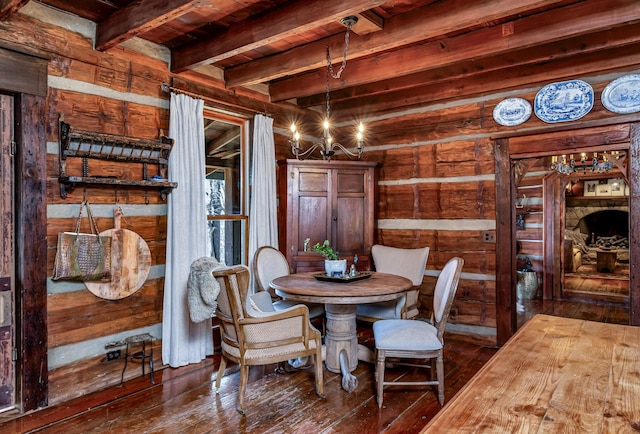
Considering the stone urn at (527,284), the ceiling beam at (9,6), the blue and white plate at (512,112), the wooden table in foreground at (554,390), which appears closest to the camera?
the wooden table in foreground at (554,390)

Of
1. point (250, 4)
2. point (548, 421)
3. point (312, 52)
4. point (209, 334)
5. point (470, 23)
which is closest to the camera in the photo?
point (548, 421)

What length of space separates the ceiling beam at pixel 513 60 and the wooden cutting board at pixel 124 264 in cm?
265

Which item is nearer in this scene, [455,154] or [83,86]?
[83,86]

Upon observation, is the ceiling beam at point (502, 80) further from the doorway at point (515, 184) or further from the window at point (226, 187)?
the window at point (226, 187)

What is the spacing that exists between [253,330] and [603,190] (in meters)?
9.53

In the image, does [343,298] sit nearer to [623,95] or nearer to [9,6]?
[9,6]

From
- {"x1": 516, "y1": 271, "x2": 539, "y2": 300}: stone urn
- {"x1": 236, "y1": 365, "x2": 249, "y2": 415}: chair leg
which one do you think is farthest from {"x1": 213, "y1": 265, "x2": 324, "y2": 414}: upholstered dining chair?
{"x1": 516, "y1": 271, "x2": 539, "y2": 300}: stone urn

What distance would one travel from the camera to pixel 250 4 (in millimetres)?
2752

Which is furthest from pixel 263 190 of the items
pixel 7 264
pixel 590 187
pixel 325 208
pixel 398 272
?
pixel 590 187

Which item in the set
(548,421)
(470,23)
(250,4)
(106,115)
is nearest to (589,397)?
(548,421)

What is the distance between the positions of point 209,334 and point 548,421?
10.7ft

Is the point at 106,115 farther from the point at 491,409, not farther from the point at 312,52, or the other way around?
the point at 491,409

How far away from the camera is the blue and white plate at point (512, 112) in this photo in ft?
12.9

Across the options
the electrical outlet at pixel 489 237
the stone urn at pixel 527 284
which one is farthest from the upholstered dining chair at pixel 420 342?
the stone urn at pixel 527 284
